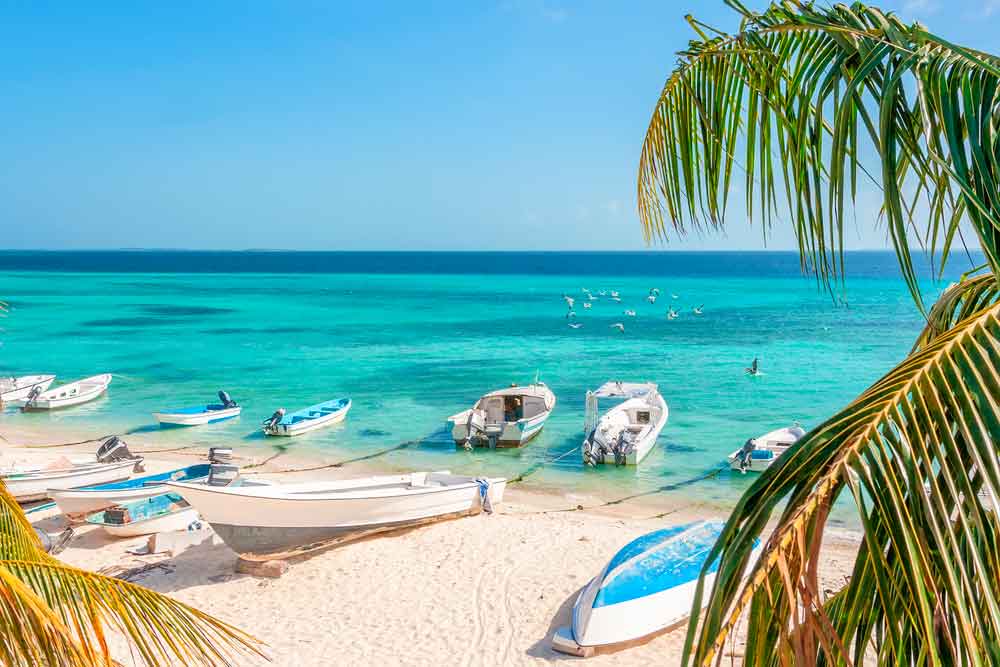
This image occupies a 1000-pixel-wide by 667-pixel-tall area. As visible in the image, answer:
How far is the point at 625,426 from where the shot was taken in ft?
72.0

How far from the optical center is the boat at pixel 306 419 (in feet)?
80.8

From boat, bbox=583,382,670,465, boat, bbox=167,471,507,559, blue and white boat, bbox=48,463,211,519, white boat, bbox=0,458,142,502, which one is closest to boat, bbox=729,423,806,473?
boat, bbox=583,382,670,465

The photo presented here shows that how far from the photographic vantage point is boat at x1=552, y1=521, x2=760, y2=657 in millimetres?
9805

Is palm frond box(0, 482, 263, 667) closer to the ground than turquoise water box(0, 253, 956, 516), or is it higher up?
higher up

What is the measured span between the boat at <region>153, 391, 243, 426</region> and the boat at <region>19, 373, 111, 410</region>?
4065mm

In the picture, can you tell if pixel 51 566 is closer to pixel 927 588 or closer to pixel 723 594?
pixel 723 594

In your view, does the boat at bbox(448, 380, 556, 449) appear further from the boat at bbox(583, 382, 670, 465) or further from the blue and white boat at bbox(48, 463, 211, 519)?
the blue and white boat at bbox(48, 463, 211, 519)

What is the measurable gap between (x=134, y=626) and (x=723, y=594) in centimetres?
264

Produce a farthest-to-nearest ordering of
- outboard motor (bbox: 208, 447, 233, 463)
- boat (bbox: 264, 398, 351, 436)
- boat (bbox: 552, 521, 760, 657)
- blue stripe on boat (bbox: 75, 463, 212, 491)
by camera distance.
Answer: boat (bbox: 264, 398, 351, 436)
outboard motor (bbox: 208, 447, 233, 463)
blue stripe on boat (bbox: 75, 463, 212, 491)
boat (bbox: 552, 521, 760, 657)

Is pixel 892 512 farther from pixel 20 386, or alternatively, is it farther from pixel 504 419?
pixel 20 386

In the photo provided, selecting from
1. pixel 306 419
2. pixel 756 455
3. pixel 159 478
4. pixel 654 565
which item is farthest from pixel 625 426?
pixel 159 478

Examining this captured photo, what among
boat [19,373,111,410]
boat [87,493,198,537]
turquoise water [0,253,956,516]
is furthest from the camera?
boat [19,373,111,410]

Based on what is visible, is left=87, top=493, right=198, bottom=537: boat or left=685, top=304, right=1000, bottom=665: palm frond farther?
left=87, top=493, right=198, bottom=537: boat

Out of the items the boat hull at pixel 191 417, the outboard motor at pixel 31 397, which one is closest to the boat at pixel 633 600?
the boat hull at pixel 191 417
